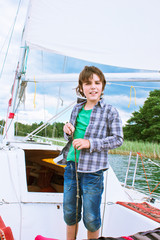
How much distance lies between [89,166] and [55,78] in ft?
7.25

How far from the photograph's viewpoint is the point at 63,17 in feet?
11.1

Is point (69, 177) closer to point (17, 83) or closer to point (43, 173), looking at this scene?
point (43, 173)

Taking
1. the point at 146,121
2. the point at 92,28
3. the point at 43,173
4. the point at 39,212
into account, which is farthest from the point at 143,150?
the point at 39,212

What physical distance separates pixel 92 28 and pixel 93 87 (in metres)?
2.08

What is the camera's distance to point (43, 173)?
342 cm

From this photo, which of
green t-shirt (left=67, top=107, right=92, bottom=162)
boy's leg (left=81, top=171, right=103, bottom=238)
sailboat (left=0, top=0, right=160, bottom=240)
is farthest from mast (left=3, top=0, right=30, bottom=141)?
boy's leg (left=81, top=171, right=103, bottom=238)

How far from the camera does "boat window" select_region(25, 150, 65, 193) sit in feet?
10.4

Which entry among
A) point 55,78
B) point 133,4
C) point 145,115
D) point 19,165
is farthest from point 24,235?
point 145,115

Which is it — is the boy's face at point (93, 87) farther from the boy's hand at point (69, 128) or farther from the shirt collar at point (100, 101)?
the boy's hand at point (69, 128)

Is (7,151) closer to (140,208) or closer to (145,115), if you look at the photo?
(140,208)

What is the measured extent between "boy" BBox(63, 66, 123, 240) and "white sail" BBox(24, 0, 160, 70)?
→ 1.79 meters

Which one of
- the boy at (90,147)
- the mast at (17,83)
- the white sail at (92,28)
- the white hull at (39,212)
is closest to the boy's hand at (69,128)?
the boy at (90,147)

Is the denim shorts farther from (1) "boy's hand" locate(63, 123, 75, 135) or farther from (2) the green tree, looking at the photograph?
(2) the green tree

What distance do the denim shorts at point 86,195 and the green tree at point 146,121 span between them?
85.0 ft
